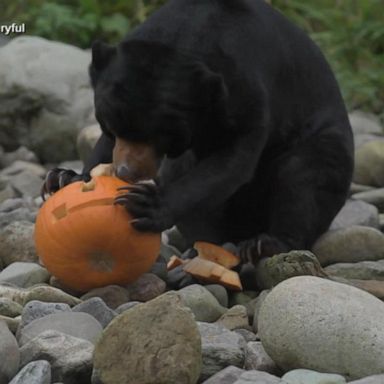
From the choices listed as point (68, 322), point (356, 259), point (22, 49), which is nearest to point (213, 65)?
point (356, 259)

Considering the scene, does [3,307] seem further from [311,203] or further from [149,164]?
[311,203]

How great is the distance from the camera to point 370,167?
7.50m

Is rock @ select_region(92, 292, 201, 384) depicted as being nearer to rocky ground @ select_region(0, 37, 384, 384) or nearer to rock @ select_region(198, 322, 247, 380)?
rocky ground @ select_region(0, 37, 384, 384)

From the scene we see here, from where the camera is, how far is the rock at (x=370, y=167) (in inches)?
294

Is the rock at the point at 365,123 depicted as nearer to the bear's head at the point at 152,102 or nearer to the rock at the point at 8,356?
the bear's head at the point at 152,102

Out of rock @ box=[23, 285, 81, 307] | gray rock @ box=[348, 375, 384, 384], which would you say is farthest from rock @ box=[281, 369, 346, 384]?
rock @ box=[23, 285, 81, 307]

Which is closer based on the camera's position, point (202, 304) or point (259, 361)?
point (259, 361)

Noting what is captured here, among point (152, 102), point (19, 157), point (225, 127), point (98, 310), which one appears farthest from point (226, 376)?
point (19, 157)

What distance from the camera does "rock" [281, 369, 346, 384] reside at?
3533mm

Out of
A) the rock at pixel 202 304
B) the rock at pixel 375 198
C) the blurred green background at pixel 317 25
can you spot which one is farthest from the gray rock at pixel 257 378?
the blurred green background at pixel 317 25

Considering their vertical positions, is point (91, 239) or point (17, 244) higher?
point (91, 239)

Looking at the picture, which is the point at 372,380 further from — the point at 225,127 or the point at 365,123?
the point at 365,123

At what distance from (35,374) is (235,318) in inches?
50.6

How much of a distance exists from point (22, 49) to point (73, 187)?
432 centimetres
